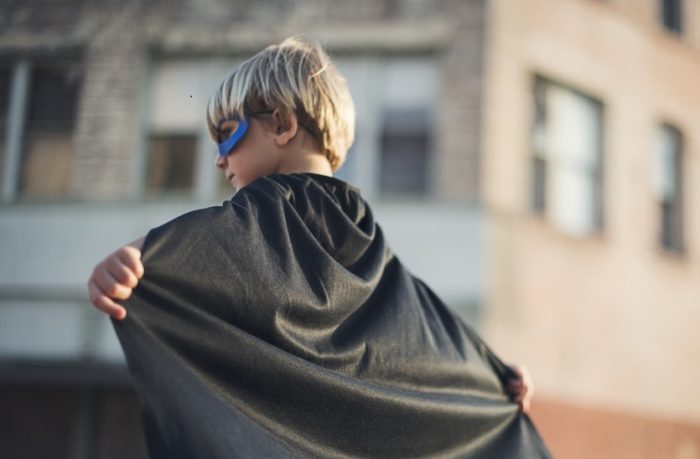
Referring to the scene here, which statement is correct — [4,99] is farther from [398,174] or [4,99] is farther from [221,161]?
[221,161]

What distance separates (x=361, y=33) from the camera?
1191 centimetres

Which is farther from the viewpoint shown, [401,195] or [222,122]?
[401,195]

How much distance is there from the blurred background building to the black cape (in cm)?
874

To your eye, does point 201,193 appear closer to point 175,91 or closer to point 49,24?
point 175,91

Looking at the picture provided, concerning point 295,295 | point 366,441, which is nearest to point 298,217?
point 295,295

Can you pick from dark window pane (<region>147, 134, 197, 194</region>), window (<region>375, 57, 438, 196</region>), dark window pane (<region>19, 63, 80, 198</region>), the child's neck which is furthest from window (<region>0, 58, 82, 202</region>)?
the child's neck

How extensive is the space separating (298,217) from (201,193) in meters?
9.76

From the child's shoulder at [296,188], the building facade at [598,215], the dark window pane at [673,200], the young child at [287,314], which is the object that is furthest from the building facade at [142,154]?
the child's shoulder at [296,188]

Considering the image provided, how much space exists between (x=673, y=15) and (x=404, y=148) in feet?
18.1

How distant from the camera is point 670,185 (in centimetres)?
1481

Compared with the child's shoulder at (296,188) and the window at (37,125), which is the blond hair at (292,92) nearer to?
the child's shoulder at (296,188)

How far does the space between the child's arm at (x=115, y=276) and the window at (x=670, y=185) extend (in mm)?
13112

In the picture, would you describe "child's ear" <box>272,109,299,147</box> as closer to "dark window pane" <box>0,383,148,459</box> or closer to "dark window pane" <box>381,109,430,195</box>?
"dark window pane" <box>381,109,430,195</box>

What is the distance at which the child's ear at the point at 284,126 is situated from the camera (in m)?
2.61
